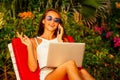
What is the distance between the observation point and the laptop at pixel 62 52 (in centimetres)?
587

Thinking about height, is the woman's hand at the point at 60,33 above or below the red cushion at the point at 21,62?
above

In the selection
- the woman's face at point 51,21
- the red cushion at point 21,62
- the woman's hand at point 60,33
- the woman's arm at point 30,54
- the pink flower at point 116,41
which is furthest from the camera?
the pink flower at point 116,41

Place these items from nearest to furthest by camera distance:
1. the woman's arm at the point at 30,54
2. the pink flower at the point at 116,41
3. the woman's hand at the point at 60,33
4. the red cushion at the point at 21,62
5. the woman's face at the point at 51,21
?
the woman's arm at the point at 30,54, the red cushion at the point at 21,62, the woman's face at the point at 51,21, the woman's hand at the point at 60,33, the pink flower at the point at 116,41

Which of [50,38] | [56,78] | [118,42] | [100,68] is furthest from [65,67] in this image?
[118,42]

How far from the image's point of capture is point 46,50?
6.16m

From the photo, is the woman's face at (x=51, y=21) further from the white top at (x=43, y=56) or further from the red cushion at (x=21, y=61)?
the red cushion at (x=21, y=61)

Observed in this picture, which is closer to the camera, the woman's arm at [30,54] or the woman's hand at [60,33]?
the woman's arm at [30,54]

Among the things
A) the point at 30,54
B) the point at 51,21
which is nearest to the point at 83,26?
the point at 51,21

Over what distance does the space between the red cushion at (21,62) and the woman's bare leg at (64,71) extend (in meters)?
0.27

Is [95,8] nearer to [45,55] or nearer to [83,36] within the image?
[83,36]

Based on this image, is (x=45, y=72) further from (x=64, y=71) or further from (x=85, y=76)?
(x=85, y=76)

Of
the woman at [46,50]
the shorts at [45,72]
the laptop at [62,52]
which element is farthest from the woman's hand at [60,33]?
the shorts at [45,72]

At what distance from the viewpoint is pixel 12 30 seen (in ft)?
25.4

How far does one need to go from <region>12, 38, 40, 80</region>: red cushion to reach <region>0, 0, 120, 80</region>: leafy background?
4.02 ft
